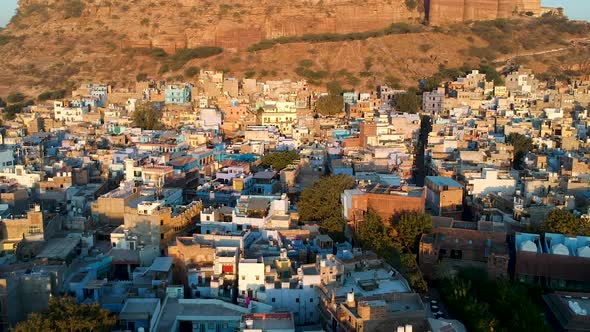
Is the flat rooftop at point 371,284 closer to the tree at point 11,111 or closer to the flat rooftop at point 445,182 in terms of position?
the flat rooftop at point 445,182

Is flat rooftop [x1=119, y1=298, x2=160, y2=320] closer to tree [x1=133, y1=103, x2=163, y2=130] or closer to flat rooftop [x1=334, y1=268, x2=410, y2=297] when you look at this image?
flat rooftop [x1=334, y1=268, x2=410, y2=297]

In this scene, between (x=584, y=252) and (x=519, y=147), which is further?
(x=519, y=147)

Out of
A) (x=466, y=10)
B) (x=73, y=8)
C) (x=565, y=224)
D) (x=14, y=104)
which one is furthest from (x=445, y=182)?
(x=73, y=8)

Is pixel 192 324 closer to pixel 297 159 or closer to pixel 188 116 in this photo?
pixel 297 159

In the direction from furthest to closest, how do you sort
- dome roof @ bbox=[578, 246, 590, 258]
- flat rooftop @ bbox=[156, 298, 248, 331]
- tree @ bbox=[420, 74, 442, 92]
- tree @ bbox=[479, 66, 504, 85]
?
tree @ bbox=[479, 66, 504, 85] → tree @ bbox=[420, 74, 442, 92] → dome roof @ bbox=[578, 246, 590, 258] → flat rooftop @ bbox=[156, 298, 248, 331]

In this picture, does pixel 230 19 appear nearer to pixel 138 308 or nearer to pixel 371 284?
pixel 371 284

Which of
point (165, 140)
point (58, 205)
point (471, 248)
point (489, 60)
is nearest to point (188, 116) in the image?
point (165, 140)

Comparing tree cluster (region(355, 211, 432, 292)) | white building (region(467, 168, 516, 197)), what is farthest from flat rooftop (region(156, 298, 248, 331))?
white building (region(467, 168, 516, 197))
